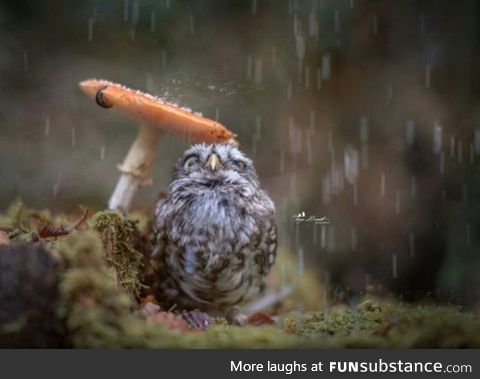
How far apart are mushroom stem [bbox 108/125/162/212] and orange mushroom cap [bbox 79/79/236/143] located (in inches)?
1.8

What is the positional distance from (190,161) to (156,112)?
0.14m

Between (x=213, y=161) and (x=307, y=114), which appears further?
(x=307, y=114)

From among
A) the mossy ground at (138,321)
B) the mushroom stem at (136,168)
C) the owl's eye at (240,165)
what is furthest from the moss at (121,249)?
the owl's eye at (240,165)

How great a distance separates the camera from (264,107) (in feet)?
5.51

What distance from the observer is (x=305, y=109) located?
1.72 metres

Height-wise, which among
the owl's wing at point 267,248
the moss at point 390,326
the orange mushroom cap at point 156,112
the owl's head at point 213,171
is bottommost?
the moss at point 390,326

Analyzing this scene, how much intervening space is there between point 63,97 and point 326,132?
0.67 m

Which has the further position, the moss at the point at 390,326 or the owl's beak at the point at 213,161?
the owl's beak at the point at 213,161

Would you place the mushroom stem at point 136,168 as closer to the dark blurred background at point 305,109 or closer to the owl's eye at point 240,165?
the dark blurred background at point 305,109

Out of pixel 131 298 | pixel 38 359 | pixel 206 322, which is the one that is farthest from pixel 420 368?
pixel 38 359

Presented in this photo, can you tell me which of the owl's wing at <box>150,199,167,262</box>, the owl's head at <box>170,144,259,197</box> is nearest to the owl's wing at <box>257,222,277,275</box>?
the owl's head at <box>170,144,259,197</box>

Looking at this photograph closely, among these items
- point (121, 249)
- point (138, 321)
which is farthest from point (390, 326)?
point (121, 249)

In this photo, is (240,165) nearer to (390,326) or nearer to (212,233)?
(212,233)

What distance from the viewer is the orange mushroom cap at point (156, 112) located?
1.52m
